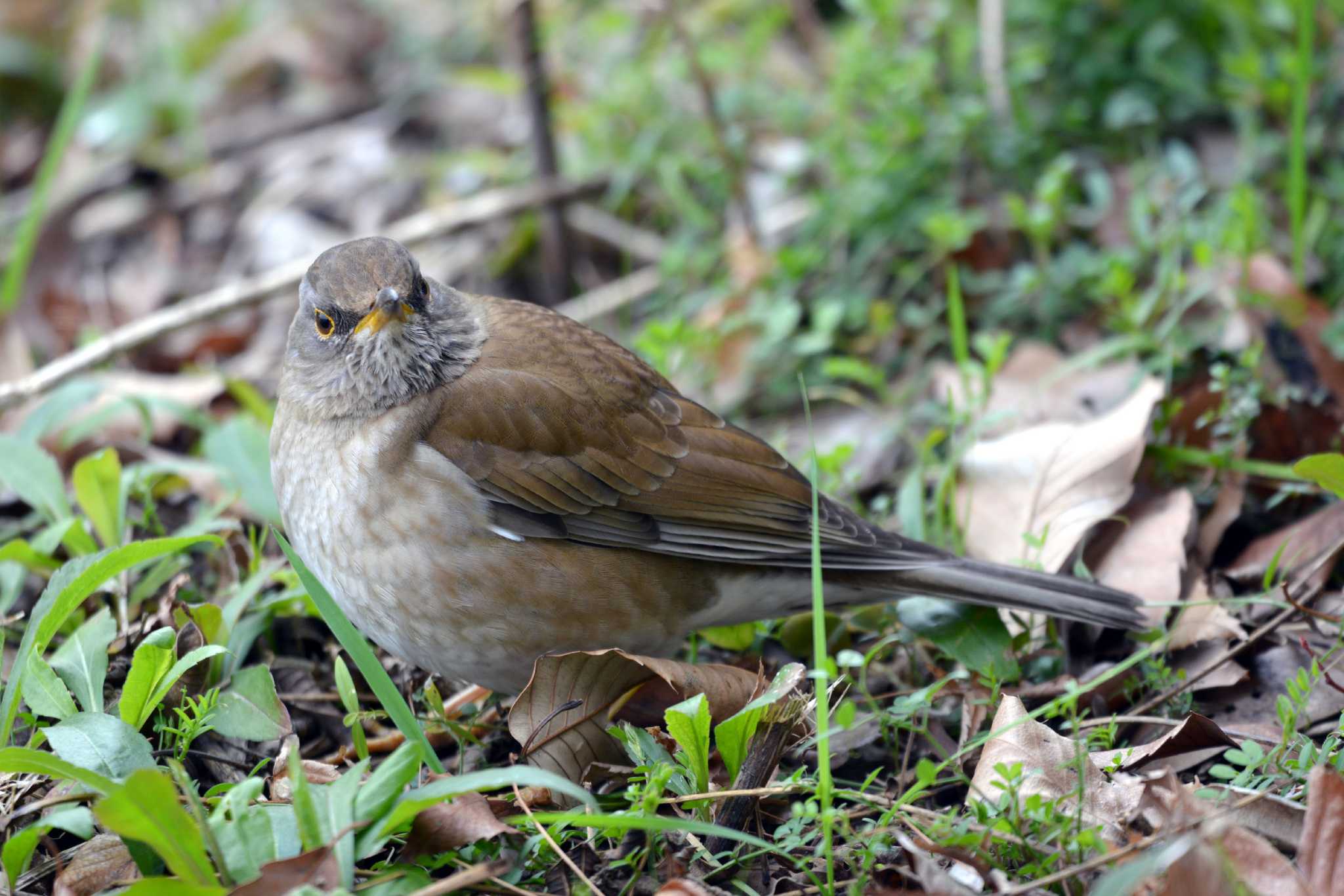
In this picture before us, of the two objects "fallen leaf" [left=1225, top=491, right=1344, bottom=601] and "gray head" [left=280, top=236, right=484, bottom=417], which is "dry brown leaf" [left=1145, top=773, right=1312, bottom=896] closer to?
"fallen leaf" [left=1225, top=491, right=1344, bottom=601]

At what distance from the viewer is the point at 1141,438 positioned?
13.5 feet

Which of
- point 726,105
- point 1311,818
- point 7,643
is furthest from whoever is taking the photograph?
point 726,105

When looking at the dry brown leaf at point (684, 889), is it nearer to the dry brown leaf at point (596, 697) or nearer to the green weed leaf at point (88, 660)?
the dry brown leaf at point (596, 697)

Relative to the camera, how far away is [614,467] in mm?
3889

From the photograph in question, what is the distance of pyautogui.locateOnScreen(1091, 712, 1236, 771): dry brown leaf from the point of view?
3184mm

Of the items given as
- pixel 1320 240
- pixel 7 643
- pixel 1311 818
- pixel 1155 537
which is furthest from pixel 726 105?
pixel 1311 818

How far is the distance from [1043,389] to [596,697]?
7.65 ft

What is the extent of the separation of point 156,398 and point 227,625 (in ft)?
4.86

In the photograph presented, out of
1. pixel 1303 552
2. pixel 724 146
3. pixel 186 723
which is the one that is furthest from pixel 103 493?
pixel 1303 552

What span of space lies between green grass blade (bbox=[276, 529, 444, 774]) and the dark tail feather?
4.81 ft

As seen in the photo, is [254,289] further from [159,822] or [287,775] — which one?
[159,822]

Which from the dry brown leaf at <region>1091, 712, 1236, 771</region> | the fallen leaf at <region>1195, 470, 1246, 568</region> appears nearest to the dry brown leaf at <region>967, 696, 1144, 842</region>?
the dry brown leaf at <region>1091, 712, 1236, 771</region>

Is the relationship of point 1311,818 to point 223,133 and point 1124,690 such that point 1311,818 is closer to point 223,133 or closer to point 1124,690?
point 1124,690

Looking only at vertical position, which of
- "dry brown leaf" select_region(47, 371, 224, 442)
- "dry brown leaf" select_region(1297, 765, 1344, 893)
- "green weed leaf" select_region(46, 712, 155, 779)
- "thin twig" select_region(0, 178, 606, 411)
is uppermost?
"thin twig" select_region(0, 178, 606, 411)
